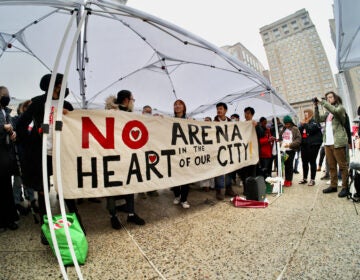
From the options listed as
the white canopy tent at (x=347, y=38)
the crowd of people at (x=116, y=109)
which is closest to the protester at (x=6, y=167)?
the crowd of people at (x=116, y=109)

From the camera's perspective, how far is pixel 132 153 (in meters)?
2.39

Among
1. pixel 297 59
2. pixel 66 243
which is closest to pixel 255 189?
pixel 66 243

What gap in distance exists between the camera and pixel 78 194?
6.64 feet

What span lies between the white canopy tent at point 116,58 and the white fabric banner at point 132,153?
49cm

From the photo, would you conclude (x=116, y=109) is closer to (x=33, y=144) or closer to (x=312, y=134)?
(x=33, y=144)

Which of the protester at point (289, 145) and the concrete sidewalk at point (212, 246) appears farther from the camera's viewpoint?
the protester at point (289, 145)

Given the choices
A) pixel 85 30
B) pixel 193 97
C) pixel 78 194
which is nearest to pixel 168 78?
pixel 193 97

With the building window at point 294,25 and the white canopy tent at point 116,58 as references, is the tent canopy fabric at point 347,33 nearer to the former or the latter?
the white canopy tent at point 116,58

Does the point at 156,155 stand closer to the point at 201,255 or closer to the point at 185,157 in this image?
the point at 185,157

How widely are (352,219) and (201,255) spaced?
7.04 ft

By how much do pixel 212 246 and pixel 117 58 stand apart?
17.6ft

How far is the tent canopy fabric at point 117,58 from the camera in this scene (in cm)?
320

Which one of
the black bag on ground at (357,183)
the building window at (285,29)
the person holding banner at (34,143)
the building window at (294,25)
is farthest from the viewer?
the building window at (285,29)

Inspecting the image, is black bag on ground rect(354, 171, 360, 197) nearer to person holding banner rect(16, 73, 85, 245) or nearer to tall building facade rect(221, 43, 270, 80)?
person holding banner rect(16, 73, 85, 245)
